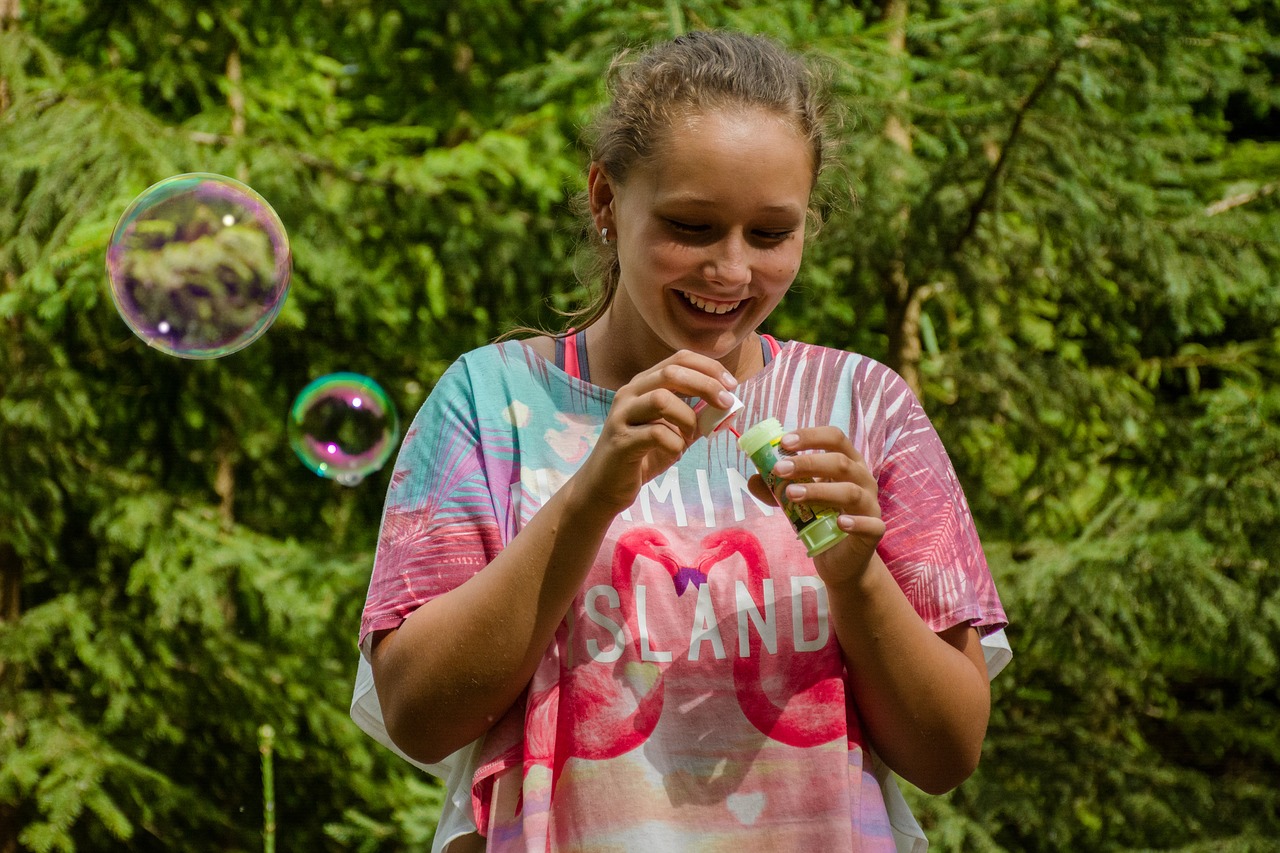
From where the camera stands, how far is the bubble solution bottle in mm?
1215

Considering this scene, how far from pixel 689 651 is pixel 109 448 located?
514 centimetres

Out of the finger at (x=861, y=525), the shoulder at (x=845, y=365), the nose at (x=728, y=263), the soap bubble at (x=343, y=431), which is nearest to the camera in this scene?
the finger at (x=861, y=525)

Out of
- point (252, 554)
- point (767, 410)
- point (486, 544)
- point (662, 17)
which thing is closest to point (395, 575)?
point (486, 544)

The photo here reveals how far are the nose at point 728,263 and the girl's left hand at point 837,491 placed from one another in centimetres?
20

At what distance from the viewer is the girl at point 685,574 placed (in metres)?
1.25

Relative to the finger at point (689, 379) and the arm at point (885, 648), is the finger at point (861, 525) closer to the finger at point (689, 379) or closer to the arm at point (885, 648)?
the arm at point (885, 648)

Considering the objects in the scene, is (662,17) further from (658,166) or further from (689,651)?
(689,651)

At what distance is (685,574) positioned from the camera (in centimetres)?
133

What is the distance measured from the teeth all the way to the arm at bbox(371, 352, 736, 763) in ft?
0.51

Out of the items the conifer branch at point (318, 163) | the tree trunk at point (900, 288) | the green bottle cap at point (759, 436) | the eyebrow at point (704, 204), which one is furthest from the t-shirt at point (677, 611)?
the conifer branch at point (318, 163)

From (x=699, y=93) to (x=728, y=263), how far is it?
0.21 metres

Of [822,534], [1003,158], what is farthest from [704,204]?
[1003,158]

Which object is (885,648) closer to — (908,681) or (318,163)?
(908,681)

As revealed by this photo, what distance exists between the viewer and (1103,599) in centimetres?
410
